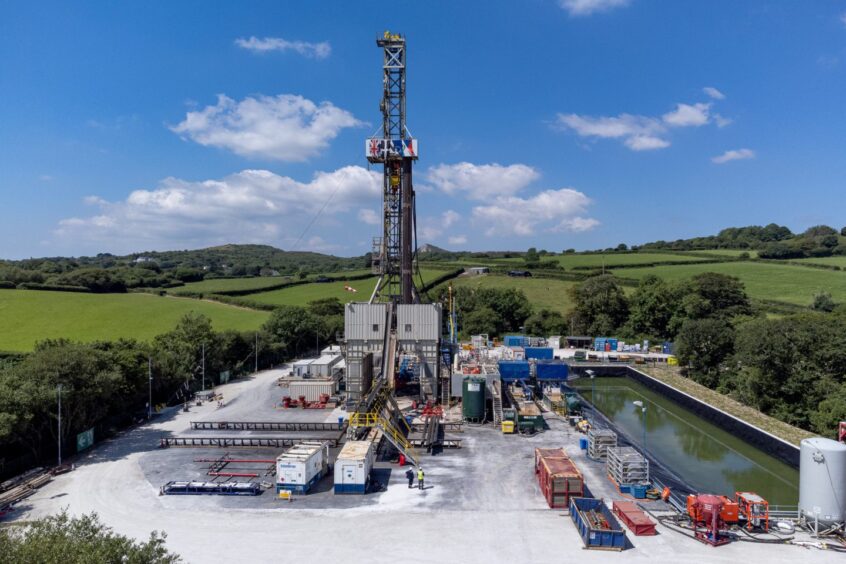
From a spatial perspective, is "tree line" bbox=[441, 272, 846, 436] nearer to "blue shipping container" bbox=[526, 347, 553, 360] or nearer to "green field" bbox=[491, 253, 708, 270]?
"blue shipping container" bbox=[526, 347, 553, 360]

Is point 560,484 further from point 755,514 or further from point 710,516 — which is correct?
point 755,514

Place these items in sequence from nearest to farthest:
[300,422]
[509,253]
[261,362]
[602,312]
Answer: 1. [300,422]
2. [261,362]
3. [602,312]
4. [509,253]

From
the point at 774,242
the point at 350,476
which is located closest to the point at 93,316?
the point at 350,476

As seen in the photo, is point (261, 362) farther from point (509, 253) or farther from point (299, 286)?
point (509, 253)

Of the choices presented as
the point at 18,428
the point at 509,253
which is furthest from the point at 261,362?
the point at 509,253

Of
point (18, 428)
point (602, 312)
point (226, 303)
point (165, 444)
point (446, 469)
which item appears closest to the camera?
point (18, 428)

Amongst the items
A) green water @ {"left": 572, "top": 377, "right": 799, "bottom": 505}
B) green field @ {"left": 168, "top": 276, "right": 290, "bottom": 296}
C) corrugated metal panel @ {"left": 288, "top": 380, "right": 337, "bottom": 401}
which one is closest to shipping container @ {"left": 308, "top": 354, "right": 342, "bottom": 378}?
corrugated metal panel @ {"left": 288, "top": 380, "right": 337, "bottom": 401}
